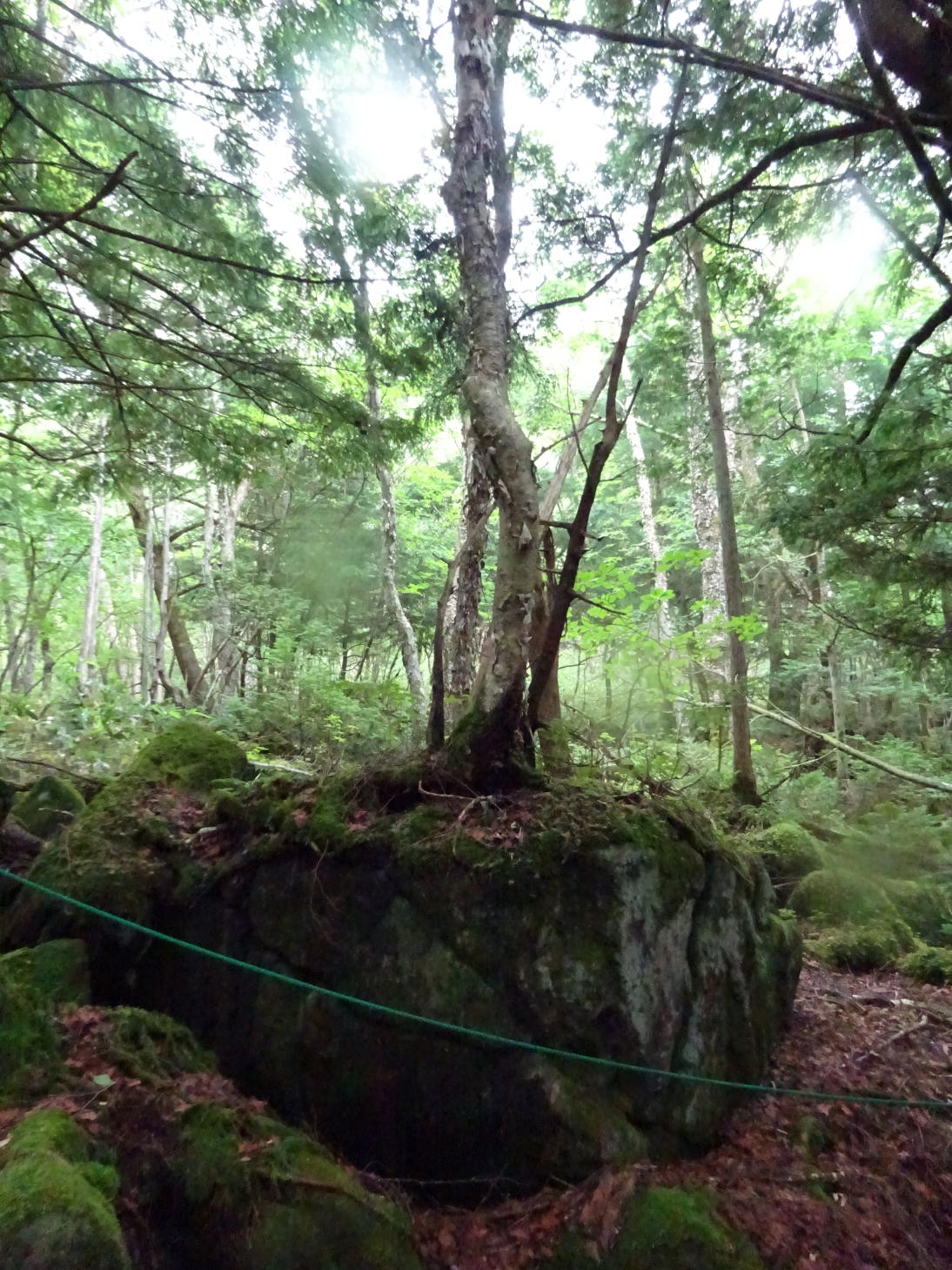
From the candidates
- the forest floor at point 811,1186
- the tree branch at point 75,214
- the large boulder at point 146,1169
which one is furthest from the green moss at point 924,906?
the tree branch at point 75,214

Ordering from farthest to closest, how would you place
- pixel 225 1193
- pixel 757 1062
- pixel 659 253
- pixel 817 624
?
1. pixel 817 624
2. pixel 659 253
3. pixel 757 1062
4. pixel 225 1193

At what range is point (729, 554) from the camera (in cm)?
834

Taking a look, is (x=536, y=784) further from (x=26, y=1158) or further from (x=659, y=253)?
(x=659, y=253)

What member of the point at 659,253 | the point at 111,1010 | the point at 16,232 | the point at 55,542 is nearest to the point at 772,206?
the point at 659,253

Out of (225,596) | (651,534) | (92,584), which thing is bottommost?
(225,596)

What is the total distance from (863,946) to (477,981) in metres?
4.45

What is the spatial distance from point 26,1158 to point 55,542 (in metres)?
14.4

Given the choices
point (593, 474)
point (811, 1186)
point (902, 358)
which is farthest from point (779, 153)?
point (811, 1186)

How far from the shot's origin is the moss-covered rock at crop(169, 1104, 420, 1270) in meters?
2.64

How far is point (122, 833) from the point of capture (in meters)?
4.30

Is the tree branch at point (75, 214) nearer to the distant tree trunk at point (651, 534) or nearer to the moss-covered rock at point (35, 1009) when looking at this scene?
the moss-covered rock at point (35, 1009)

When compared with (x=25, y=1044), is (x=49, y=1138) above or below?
below

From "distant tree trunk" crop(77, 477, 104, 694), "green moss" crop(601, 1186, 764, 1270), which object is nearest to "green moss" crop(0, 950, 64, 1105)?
"green moss" crop(601, 1186, 764, 1270)

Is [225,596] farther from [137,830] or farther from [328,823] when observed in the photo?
[328,823]
